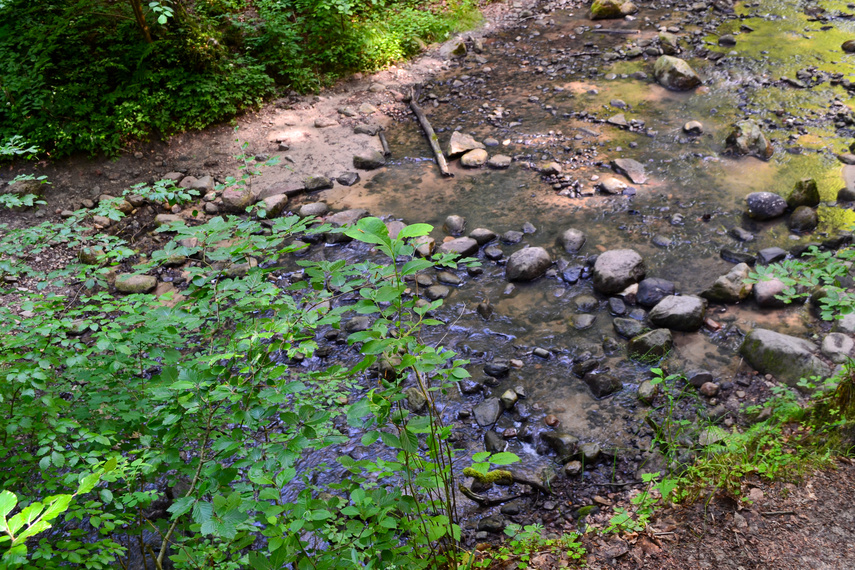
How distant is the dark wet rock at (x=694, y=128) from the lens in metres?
6.85

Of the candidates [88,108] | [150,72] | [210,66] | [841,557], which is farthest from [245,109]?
[841,557]

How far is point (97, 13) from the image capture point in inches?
290

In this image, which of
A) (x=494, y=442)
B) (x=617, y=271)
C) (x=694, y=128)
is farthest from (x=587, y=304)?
(x=694, y=128)

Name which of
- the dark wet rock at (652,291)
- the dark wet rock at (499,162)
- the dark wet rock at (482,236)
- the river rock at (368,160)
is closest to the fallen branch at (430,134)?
the dark wet rock at (499,162)

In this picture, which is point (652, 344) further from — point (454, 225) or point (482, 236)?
point (454, 225)

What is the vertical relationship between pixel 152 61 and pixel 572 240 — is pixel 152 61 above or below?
above

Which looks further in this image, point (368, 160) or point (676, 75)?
point (676, 75)

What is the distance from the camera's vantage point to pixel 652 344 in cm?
436

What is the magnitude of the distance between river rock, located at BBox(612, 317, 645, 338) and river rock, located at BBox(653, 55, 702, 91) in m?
4.78

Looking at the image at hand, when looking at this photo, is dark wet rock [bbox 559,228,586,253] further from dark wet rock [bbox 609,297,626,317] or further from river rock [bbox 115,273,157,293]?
river rock [bbox 115,273,157,293]

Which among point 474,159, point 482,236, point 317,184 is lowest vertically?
point 482,236

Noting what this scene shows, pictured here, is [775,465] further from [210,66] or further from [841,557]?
[210,66]

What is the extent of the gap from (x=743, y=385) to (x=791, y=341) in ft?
1.64

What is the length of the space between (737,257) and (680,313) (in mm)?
1181
